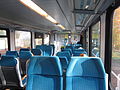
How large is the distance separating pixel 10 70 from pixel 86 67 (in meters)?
1.77

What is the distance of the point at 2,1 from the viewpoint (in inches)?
100

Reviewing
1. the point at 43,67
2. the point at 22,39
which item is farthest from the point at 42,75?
the point at 22,39

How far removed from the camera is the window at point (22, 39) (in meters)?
7.26

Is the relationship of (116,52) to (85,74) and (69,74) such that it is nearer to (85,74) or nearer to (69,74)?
(85,74)

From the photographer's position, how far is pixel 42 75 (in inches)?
69.5

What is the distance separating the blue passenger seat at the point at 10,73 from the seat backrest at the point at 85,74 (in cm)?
143

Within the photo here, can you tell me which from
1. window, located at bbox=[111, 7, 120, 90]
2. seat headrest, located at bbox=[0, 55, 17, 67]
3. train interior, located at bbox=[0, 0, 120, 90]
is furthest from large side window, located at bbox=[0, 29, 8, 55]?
window, located at bbox=[111, 7, 120, 90]

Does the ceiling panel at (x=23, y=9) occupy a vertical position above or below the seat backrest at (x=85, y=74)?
above

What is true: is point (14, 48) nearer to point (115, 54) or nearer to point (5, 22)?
point (5, 22)

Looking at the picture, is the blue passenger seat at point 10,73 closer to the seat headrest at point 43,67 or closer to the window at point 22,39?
the seat headrest at point 43,67

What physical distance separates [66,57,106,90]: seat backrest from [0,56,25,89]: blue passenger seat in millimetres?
1432

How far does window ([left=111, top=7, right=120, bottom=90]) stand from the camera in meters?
2.68

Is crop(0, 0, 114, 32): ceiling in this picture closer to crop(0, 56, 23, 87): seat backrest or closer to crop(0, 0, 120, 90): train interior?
crop(0, 0, 120, 90): train interior

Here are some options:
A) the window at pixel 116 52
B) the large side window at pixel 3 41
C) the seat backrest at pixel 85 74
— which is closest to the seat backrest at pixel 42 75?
the seat backrest at pixel 85 74
